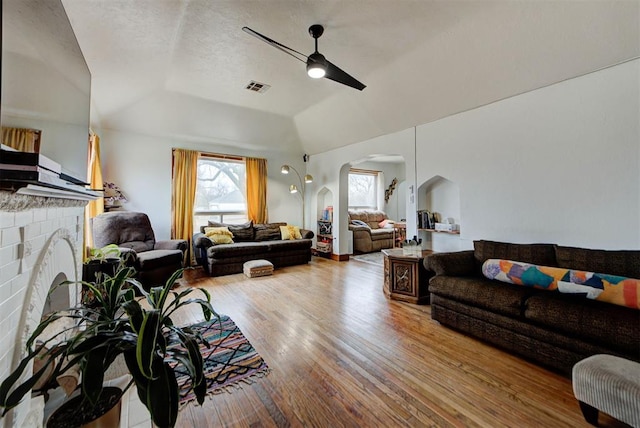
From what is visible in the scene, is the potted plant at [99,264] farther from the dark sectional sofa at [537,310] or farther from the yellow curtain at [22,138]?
the dark sectional sofa at [537,310]

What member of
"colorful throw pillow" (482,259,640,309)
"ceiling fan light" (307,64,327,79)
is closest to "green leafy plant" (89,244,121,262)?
"ceiling fan light" (307,64,327,79)

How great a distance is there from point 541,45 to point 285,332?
392 centimetres

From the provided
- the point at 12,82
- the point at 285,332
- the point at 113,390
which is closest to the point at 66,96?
the point at 12,82

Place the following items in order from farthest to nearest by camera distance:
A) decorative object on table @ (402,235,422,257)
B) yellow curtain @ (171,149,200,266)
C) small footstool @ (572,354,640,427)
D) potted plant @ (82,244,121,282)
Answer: yellow curtain @ (171,149,200,266)
decorative object on table @ (402,235,422,257)
potted plant @ (82,244,121,282)
small footstool @ (572,354,640,427)

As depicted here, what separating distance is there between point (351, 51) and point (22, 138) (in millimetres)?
3099

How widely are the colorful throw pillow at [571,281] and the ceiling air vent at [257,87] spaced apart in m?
3.92

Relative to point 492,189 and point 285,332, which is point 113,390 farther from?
point 492,189

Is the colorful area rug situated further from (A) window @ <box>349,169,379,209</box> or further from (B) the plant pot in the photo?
(A) window @ <box>349,169,379,209</box>

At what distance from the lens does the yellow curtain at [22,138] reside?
97cm

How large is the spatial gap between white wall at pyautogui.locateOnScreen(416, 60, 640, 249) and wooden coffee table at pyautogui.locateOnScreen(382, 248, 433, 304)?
103 centimetres

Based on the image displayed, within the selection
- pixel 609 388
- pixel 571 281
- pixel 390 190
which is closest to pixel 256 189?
pixel 390 190

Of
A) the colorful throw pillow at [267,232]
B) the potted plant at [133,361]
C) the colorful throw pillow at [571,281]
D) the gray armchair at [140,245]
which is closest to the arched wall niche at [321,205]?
the colorful throw pillow at [267,232]

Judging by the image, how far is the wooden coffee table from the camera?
10.9 ft

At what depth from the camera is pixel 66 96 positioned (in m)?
1.67
